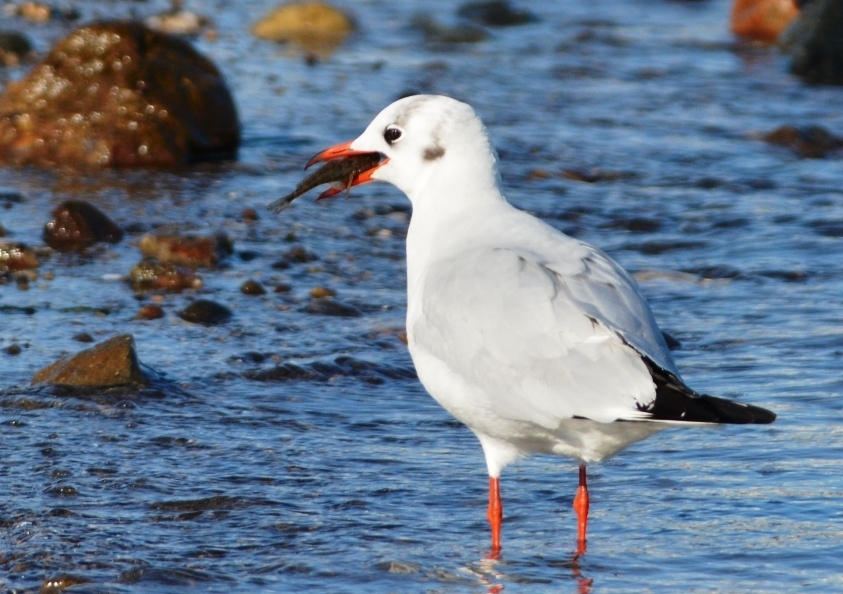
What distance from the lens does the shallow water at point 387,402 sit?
436 cm

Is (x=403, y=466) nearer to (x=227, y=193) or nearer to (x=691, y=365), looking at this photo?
(x=691, y=365)

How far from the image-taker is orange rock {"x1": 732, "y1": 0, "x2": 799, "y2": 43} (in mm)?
15828

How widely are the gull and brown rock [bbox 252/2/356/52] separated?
10850 mm

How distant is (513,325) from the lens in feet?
13.8

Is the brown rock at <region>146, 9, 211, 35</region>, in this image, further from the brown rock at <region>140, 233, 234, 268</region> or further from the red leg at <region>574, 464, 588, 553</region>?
the red leg at <region>574, 464, 588, 553</region>

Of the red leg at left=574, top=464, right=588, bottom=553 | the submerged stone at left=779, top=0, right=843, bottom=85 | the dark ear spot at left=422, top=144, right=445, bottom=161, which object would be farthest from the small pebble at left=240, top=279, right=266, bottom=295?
the submerged stone at left=779, top=0, right=843, bottom=85

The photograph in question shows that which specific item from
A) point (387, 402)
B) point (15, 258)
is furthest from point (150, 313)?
point (387, 402)

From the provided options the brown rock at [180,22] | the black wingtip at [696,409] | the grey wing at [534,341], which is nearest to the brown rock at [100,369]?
the grey wing at [534,341]

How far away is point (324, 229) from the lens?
8664 millimetres

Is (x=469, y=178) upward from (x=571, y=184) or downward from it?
upward

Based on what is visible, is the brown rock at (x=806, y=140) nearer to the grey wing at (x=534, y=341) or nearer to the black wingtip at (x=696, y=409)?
the grey wing at (x=534, y=341)

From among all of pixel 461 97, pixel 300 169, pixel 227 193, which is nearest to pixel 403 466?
pixel 227 193

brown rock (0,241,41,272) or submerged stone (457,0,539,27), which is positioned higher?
submerged stone (457,0,539,27)

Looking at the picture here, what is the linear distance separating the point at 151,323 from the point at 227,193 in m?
2.63
